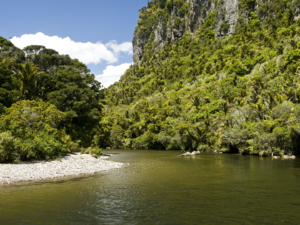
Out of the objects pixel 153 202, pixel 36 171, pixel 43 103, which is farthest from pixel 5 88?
pixel 153 202

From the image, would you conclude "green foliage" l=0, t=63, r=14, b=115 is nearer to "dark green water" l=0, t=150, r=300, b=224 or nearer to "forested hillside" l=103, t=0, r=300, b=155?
"dark green water" l=0, t=150, r=300, b=224

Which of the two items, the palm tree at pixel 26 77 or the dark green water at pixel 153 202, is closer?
the dark green water at pixel 153 202

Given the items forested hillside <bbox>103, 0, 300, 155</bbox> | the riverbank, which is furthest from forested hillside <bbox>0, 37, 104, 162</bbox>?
forested hillside <bbox>103, 0, 300, 155</bbox>

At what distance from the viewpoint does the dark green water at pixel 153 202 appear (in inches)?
407

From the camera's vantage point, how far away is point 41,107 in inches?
1210

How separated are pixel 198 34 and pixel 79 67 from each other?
125758mm

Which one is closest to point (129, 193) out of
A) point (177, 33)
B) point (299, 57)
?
point (299, 57)

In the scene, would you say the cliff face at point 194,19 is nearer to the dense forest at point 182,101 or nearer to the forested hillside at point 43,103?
the dense forest at point 182,101

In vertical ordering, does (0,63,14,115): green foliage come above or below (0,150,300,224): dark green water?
above

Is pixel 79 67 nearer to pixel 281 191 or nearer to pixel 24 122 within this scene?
pixel 24 122

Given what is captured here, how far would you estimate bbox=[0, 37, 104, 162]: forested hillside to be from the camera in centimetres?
2531

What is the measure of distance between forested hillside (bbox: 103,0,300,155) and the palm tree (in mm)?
25911

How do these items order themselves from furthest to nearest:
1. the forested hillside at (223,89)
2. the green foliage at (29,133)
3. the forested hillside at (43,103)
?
1. the forested hillside at (223,89)
2. the forested hillside at (43,103)
3. the green foliage at (29,133)

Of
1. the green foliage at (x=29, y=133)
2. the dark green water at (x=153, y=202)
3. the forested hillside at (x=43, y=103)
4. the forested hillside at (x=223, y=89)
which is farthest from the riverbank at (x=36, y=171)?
the forested hillside at (x=223, y=89)
